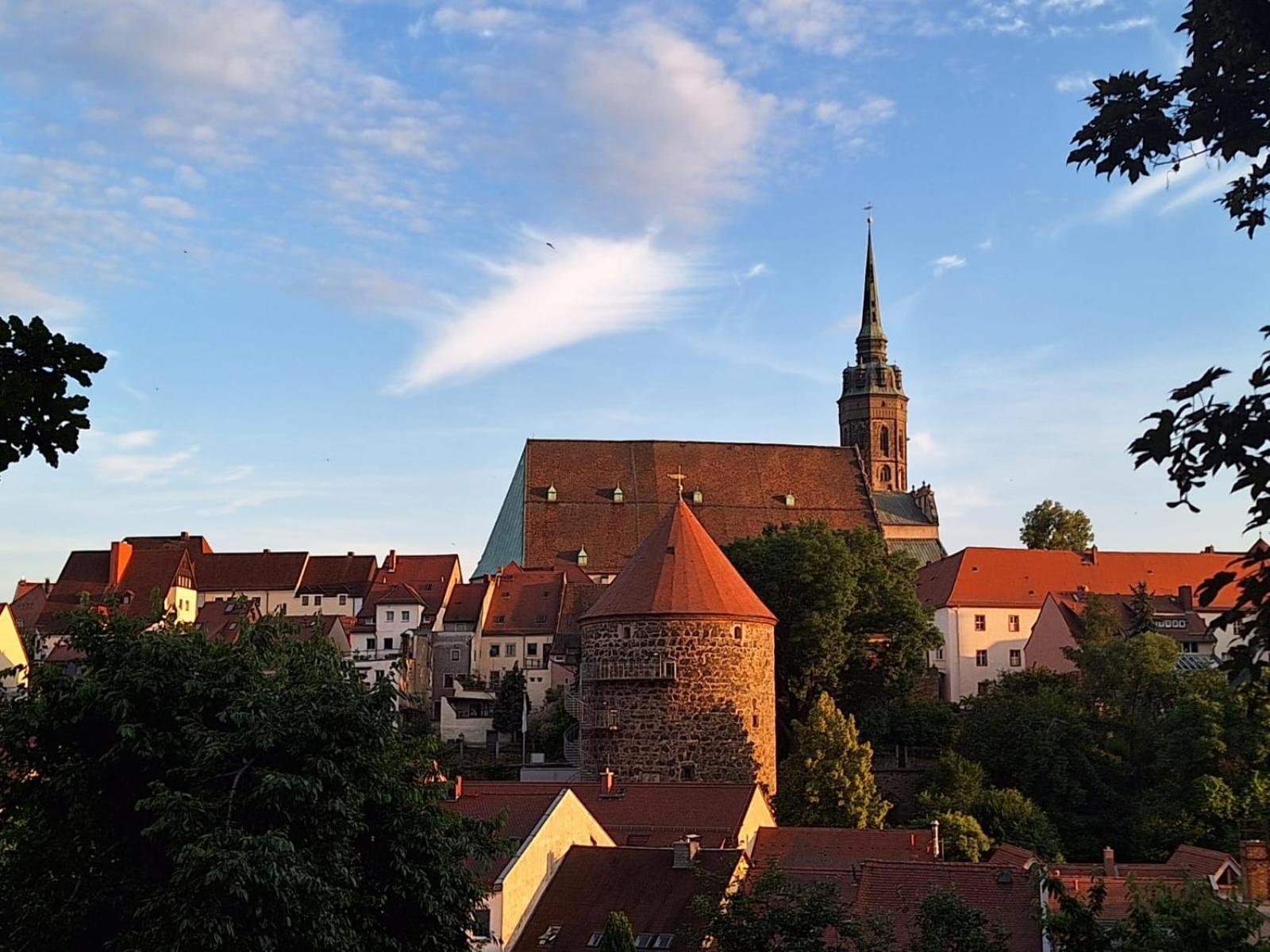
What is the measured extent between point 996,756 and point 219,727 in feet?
120

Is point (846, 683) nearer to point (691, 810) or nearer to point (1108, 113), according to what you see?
point (691, 810)

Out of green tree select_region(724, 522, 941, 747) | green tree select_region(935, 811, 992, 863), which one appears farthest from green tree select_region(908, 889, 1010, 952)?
green tree select_region(724, 522, 941, 747)

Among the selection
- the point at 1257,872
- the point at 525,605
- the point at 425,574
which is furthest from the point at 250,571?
the point at 1257,872

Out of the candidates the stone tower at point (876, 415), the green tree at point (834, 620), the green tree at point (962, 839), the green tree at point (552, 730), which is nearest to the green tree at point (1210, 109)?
the green tree at point (962, 839)

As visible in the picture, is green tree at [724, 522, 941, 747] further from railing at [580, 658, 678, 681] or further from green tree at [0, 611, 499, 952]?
green tree at [0, 611, 499, 952]

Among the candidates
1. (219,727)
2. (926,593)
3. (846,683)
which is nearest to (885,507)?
(926,593)

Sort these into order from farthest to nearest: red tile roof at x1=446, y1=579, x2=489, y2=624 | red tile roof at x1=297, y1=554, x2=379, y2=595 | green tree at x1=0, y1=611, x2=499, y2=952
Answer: red tile roof at x1=297, y1=554, x2=379, y2=595, red tile roof at x1=446, y1=579, x2=489, y2=624, green tree at x1=0, y1=611, x2=499, y2=952

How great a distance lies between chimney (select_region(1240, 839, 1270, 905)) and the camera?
24.4m

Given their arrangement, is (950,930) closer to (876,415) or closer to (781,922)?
(781,922)

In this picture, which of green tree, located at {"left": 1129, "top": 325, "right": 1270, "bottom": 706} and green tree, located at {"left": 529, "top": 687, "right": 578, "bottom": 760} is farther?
green tree, located at {"left": 529, "top": 687, "right": 578, "bottom": 760}

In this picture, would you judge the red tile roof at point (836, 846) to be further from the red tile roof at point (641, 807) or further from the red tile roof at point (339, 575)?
the red tile roof at point (339, 575)

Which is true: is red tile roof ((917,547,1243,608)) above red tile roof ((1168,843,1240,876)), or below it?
above

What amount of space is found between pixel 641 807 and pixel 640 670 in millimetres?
5170

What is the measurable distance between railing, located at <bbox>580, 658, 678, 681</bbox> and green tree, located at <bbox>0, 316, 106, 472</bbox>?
33.2 metres
